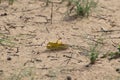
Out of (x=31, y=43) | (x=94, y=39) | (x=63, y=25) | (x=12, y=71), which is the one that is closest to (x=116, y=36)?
(x=94, y=39)

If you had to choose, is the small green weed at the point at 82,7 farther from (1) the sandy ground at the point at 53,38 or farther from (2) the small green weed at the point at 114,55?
(2) the small green weed at the point at 114,55

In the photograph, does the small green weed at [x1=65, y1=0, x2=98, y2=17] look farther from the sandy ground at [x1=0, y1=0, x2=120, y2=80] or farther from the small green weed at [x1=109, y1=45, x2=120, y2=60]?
the small green weed at [x1=109, y1=45, x2=120, y2=60]

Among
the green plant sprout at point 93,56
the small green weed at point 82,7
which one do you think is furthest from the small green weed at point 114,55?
the small green weed at point 82,7

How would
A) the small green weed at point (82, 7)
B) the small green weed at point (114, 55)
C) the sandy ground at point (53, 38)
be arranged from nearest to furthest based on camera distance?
the sandy ground at point (53, 38), the small green weed at point (114, 55), the small green weed at point (82, 7)

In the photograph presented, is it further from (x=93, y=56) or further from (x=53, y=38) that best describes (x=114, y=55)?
(x=53, y=38)

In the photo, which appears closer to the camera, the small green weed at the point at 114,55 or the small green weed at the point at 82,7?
the small green weed at the point at 114,55

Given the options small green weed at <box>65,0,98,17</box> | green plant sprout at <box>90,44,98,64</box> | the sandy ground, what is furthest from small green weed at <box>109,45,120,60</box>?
small green weed at <box>65,0,98,17</box>

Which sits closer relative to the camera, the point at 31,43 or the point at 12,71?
the point at 12,71

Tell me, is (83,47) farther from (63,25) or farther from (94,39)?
(63,25)
